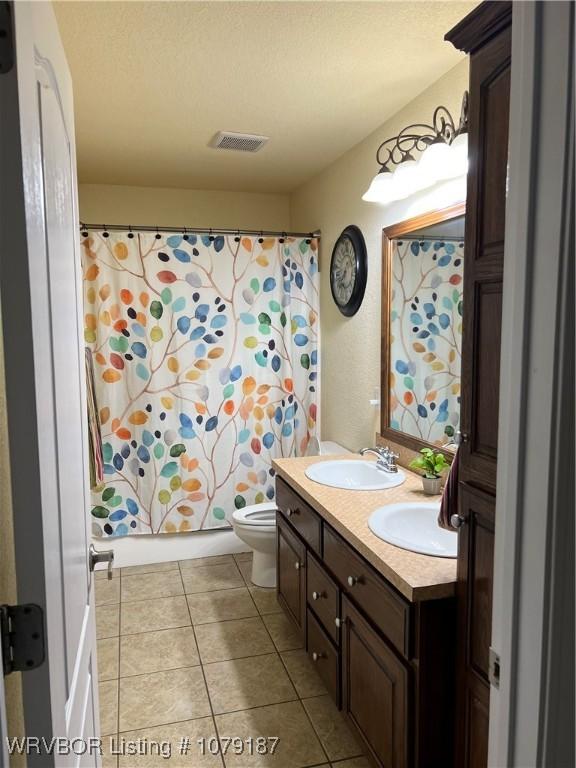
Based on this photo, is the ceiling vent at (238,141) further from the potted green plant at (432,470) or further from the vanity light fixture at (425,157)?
the potted green plant at (432,470)

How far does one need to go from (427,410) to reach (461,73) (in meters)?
1.34

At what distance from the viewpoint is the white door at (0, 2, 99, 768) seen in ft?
2.14

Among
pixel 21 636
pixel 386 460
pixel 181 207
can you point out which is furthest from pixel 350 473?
pixel 181 207

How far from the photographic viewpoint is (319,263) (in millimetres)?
3604

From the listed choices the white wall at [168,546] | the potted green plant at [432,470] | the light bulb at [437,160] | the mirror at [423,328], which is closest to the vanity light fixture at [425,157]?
the light bulb at [437,160]

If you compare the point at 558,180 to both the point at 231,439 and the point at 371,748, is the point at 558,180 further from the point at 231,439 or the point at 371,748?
the point at 231,439

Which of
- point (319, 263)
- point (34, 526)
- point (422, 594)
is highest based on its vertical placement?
point (319, 263)

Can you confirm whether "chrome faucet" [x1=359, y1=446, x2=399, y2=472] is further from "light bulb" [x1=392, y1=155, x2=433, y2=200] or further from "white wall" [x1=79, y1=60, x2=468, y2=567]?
"light bulb" [x1=392, y1=155, x2=433, y2=200]

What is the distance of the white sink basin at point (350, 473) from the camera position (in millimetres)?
2475

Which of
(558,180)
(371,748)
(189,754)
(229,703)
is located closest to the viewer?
(558,180)

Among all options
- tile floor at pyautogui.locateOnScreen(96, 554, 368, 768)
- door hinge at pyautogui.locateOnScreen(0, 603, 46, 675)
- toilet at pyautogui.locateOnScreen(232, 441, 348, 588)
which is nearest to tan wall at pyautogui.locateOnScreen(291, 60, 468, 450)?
toilet at pyautogui.locateOnScreen(232, 441, 348, 588)

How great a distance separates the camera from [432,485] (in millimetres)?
2164

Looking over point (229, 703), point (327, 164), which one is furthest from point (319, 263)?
point (229, 703)

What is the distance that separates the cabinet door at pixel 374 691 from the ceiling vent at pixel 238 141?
2275 mm
